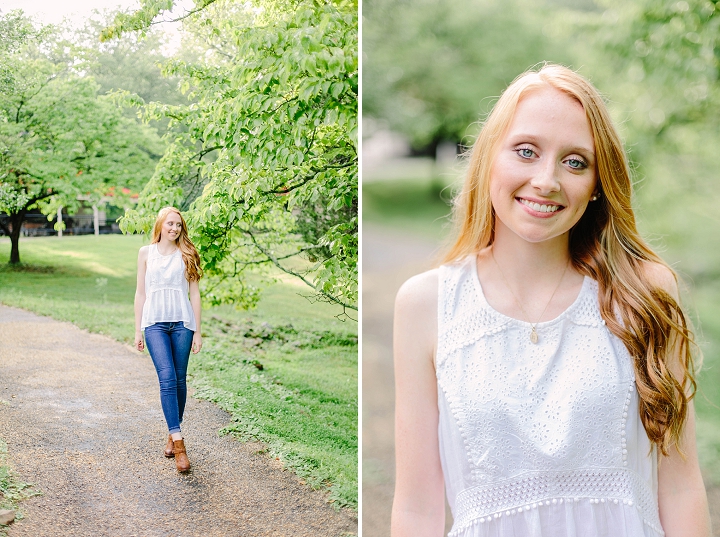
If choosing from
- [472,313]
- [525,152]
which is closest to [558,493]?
[472,313]

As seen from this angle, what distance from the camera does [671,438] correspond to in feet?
4.09

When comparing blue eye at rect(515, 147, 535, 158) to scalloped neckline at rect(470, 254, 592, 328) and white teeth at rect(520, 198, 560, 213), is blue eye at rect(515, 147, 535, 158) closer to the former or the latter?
white teeth at rect(520, 198, 560, 213)

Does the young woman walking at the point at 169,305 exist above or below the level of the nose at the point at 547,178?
below

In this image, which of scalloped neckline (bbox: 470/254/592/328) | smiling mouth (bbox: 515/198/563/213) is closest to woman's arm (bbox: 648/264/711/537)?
scalloped neckline (bbox: 470/254/592/328)

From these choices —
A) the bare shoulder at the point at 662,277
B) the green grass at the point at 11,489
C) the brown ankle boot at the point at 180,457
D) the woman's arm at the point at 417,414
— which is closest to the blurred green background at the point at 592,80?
the brown ankle boot at the point at 180,457

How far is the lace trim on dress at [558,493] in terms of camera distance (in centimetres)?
126

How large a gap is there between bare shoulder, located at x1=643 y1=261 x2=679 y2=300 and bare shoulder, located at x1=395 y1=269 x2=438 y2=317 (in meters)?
0.41

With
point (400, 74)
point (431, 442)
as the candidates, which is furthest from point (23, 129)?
point (400, 74)

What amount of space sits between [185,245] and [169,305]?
0.21 metres

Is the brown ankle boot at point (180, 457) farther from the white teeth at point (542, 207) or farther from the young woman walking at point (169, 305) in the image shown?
the white teeth at point (542, 207)

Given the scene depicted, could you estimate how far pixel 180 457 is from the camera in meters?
2.24

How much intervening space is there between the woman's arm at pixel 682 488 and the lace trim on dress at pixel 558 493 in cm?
3

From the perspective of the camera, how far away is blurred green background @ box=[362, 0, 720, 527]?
364cm

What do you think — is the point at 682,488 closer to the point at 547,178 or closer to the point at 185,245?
the point at 547,178
